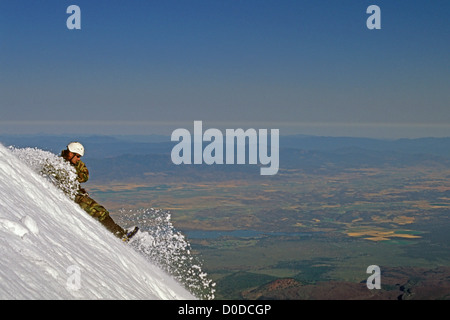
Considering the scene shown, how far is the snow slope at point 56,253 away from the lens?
24.1 feet

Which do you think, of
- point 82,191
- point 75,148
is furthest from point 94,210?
point 75,148

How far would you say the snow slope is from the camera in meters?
7.36

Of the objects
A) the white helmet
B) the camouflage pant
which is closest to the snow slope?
the camouflage pant

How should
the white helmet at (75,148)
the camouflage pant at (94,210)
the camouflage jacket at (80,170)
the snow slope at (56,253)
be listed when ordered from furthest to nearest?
the camouflage pant at (94,210)
the camouflage jacket at (80,170)
the white helmet at (75,148)
the snow slope at (56,253)

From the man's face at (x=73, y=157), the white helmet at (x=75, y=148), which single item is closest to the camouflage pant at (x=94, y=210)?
the man's face at (x=73, y=157)

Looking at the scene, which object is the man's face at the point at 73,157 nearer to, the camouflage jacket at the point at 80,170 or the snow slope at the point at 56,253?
the camouflage jacket at the point at 80,170

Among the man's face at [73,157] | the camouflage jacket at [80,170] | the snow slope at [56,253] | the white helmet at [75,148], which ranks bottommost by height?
the snow slope at [56,253]

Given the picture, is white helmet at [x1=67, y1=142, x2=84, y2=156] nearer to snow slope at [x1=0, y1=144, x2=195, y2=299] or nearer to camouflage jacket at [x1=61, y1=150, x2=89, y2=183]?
camouflage jacket at [x1=61, y1=150, x2=89, y2=183]

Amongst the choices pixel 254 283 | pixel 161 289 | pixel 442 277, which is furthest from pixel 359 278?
pixel 161 289

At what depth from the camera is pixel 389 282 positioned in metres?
187

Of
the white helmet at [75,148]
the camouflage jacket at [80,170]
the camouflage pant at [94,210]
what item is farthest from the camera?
the camouflage pant at [94,210]
